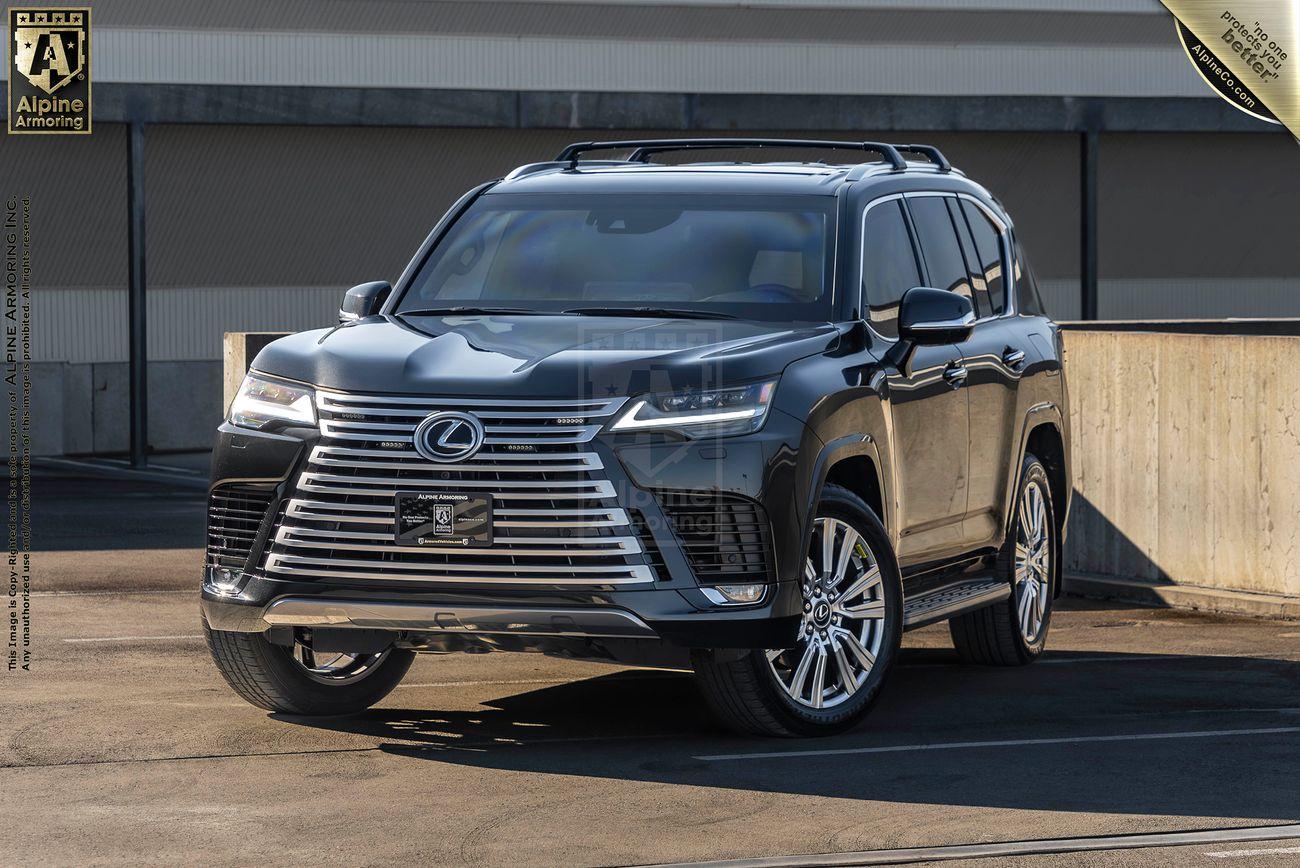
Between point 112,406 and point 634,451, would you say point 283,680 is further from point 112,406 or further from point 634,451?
point 112,406

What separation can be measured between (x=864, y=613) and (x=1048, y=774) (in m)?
1.09

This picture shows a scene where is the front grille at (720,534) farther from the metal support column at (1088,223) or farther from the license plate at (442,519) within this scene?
the metal support column at (1088,223)

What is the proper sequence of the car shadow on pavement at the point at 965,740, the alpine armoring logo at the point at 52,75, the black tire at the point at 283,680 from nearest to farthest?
the car shadow on pavement at the point at 965,740, the black tire at the point at 283,680, the alpine armoring logo at the point at 52,75

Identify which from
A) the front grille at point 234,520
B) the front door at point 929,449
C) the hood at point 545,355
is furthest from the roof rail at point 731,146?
the front grille at point 234,520

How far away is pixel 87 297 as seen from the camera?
1099 inches

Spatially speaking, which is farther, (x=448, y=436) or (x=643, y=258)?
(x=643, y=258)

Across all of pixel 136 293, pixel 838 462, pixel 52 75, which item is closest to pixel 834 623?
pixel 838 462

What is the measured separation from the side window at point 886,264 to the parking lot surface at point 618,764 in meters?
1.59

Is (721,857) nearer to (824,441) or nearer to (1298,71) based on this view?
(824,441)

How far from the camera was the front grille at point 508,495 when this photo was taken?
7.85m

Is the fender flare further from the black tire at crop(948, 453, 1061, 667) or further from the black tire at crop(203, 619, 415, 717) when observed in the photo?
the black tire at crop(203, 619, 415, 717)

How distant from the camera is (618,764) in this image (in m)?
8.12

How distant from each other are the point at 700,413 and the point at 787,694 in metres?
1.17

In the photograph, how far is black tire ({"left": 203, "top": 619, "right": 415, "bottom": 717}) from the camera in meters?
8.65
